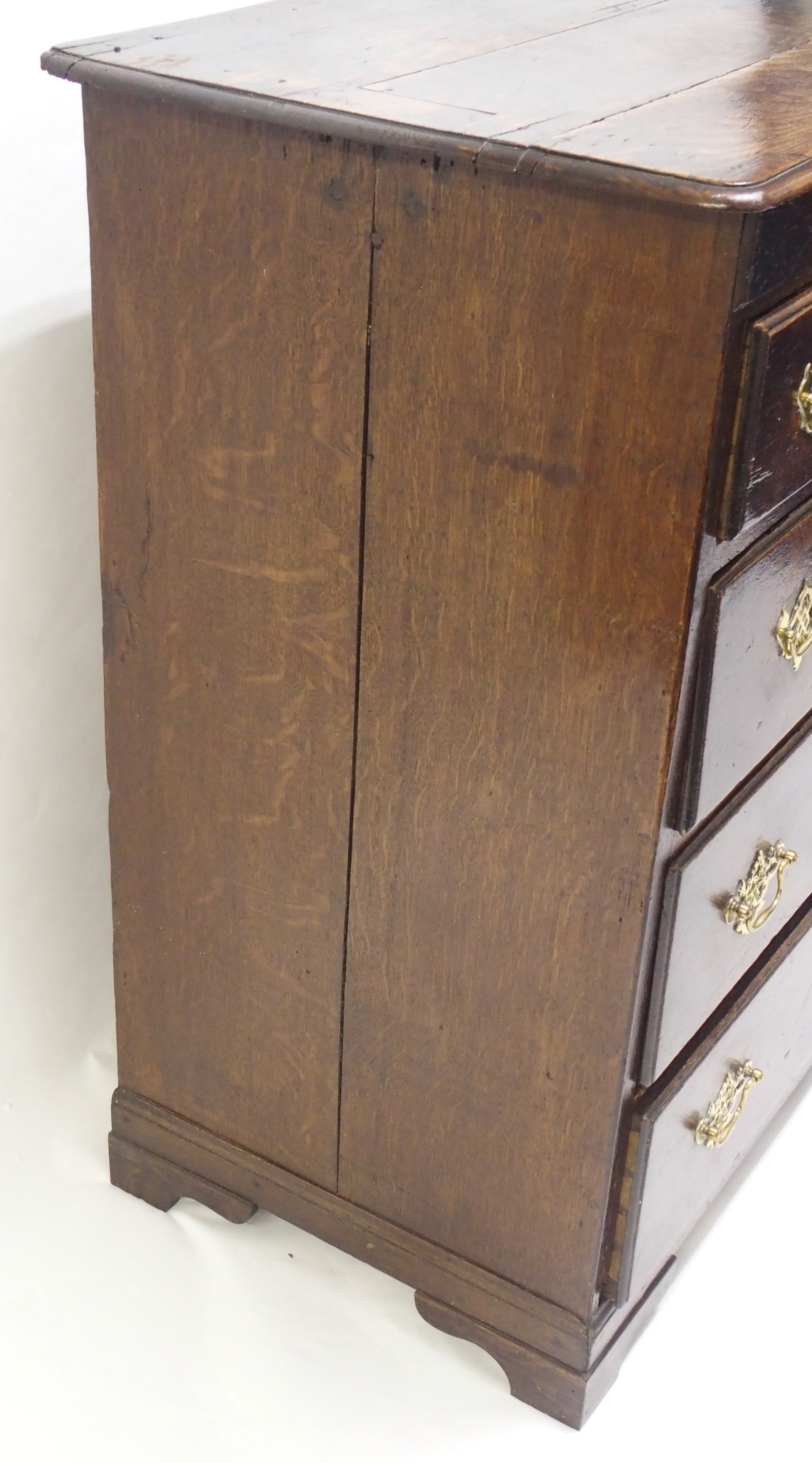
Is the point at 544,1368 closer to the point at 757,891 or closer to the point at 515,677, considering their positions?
the point at 757,891

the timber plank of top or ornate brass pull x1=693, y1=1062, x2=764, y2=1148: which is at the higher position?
the timber plank of top

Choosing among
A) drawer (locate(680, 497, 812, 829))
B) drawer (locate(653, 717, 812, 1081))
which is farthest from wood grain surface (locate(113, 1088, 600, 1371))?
drawer (locate(680, 497, 812, 829))

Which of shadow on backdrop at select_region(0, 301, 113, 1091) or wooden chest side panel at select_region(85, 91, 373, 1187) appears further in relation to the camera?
shadow on backdrop at select_region(0, 301, 113, 1091)

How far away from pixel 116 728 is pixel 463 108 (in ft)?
2.23

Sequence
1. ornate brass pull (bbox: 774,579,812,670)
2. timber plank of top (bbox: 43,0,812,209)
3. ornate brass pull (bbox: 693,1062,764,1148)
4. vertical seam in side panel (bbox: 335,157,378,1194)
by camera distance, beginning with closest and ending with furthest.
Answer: timber plank of top (bbox: 43,0,812,209)
vertical seam in side panel (bbox: 335,157,378,1194)
ornate brass pull (bbox: 774,579,812,670)
ornate brass pull (bbox: 693,1062,764,1148)

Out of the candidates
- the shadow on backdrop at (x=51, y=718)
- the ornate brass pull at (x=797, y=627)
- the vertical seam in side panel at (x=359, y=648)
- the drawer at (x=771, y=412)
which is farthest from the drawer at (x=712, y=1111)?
the shadow on backdrop at (x=51, y=718)

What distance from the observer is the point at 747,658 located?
1.26 meters

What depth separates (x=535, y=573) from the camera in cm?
121

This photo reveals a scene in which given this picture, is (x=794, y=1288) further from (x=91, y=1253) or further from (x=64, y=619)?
(x=64, y=619)

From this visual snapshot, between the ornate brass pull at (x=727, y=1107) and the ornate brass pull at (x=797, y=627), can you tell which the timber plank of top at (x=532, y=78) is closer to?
the ornate brass pull at (x=797, y=627)

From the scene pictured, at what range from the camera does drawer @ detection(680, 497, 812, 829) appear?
3.91 feet

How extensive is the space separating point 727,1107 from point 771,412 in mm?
760

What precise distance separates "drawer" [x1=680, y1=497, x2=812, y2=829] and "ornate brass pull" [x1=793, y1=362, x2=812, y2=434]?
118 millimetres

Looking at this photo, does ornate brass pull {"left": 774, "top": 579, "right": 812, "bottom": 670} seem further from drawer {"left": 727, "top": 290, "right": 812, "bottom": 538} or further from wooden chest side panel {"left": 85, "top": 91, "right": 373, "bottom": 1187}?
wooden chest side panel {"left": 85, "top": 91, "right": 373, "bottom": 1187}
